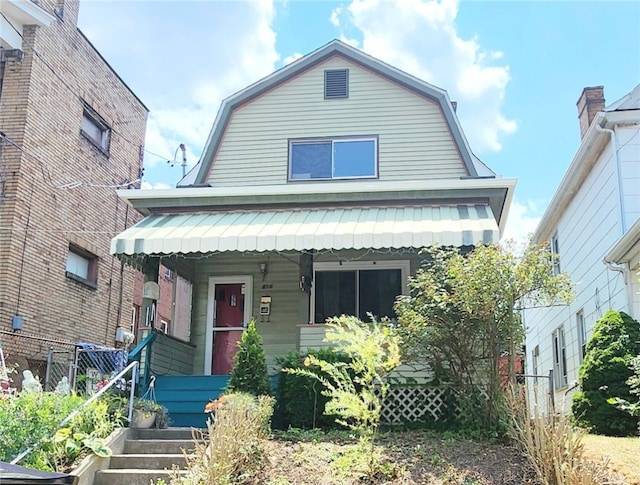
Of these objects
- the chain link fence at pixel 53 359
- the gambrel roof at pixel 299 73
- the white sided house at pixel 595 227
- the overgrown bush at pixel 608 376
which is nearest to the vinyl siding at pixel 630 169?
the white sided house at pixel 595 227

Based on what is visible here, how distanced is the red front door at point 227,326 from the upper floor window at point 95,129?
6554 millimetres

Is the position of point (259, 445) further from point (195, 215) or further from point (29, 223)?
point (29, 223)

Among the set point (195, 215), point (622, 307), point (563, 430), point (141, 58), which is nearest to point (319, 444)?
point (563, 430)

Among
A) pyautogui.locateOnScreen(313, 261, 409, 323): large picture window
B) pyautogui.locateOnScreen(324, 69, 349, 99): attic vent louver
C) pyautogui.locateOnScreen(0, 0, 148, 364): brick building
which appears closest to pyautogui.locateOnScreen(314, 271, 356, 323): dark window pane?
pyautogui.locateOnScreen(313, 261, 409, 323): large picture window

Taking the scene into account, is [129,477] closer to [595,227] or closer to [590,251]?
[595,227]

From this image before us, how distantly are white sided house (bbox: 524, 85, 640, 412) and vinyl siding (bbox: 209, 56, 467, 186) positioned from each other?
119 inches

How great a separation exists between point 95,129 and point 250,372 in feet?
36.4

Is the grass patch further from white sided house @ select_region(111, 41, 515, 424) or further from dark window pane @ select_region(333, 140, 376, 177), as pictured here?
dark window pane @ select_region(333, 140, 376, 177)

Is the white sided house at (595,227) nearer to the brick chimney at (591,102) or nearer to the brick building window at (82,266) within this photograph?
the brick chimney at (591,102)

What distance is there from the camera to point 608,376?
10.9 m

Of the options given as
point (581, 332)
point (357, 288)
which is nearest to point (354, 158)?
point (357, 288)

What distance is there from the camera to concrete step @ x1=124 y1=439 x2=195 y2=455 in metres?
8.11

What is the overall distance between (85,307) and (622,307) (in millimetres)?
12092

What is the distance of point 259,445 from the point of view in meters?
7.51
